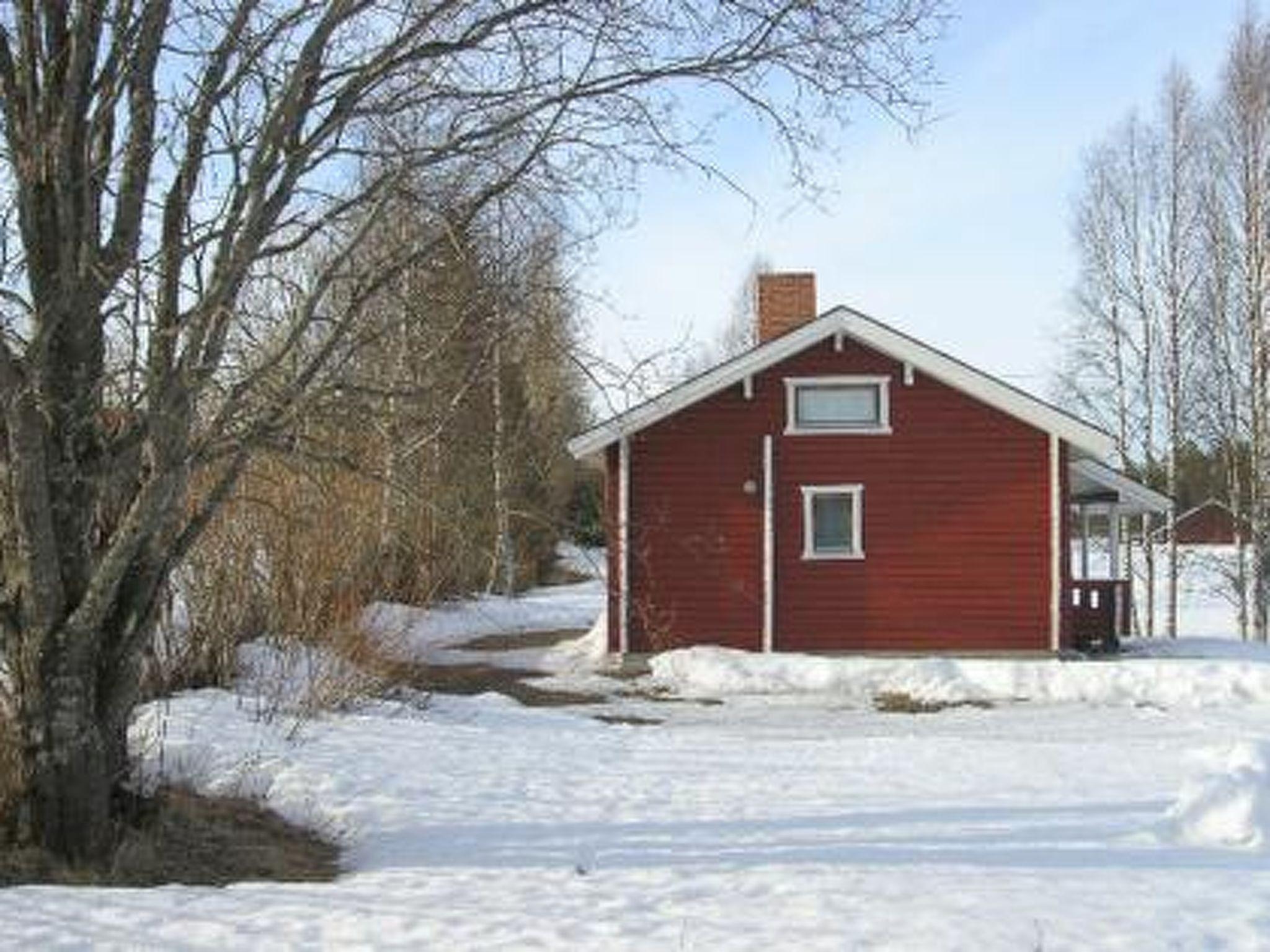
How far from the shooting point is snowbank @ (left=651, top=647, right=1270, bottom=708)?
19062mm

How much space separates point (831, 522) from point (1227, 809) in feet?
48.1

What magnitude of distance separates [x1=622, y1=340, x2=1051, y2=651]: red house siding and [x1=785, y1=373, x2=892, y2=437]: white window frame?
0.29ft

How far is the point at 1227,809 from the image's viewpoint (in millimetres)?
9148

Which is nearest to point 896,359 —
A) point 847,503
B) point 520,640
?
point 847,503

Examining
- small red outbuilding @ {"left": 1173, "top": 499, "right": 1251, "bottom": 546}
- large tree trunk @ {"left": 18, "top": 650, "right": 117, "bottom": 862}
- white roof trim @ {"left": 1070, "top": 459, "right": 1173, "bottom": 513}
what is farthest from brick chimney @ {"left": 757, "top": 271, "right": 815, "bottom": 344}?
small red outbuilding @ {"left": 1173, "top": 499, "right": 1251, "bottom": 546}

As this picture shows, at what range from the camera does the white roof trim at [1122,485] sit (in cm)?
2598

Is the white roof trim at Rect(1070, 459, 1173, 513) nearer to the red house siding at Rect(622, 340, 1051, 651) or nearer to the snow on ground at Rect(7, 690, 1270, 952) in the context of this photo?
the red house siding at Rect(622, 340, 1051, 651)

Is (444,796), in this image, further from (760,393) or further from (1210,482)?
(1210,482)

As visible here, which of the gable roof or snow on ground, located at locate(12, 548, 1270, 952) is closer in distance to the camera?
snow on ground, located at locate(12, 548, 1270, 952)

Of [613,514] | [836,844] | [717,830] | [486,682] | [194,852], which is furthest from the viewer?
[613,514]

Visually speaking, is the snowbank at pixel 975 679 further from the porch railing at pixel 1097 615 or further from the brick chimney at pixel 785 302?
the brick chimney at pixel 785 302

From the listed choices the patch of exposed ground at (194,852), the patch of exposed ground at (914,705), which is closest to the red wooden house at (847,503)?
the patch of exposed ground at (914,705)

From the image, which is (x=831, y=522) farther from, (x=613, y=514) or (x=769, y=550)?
(x=613, y=514)

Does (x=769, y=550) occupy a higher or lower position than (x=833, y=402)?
lower
